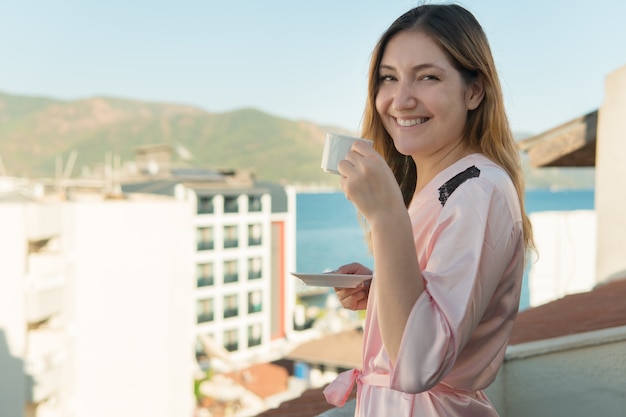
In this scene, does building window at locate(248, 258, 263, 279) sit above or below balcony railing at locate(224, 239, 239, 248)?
below

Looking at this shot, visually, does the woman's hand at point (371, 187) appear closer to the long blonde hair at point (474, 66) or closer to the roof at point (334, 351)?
the long blonde hair at point (474, 66)

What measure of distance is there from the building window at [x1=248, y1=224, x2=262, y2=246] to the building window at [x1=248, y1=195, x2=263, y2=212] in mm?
1037

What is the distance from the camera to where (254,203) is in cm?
3738

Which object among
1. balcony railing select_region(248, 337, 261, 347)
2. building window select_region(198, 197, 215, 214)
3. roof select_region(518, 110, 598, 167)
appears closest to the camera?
roof select_region(518, 110, 598, 167)

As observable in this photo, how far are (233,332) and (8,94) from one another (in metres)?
164

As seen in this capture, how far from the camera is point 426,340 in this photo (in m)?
0.74

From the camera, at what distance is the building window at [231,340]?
119 feet

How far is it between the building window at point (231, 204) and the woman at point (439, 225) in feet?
117

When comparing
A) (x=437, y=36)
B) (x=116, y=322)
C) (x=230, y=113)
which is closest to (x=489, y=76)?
(x=437, y=36)

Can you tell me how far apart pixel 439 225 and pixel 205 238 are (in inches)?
1376

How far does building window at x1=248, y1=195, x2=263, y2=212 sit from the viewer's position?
37094mm

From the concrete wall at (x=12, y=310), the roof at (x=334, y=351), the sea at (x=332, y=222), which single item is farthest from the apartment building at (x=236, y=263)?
the roof at (x=334, y=351)

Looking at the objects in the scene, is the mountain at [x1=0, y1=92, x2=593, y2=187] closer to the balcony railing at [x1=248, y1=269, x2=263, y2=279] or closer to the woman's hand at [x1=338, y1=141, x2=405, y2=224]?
the balcony railing at [x1=248, y1=269, x2=263, y2=279]

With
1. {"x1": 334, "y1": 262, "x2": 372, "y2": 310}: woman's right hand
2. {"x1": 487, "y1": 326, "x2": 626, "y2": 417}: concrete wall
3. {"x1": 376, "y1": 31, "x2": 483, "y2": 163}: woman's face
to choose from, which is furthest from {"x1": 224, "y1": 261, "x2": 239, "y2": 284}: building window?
{"x1": 376, "y1": 31, "x2": 483, "y2": 163}: woman's face
